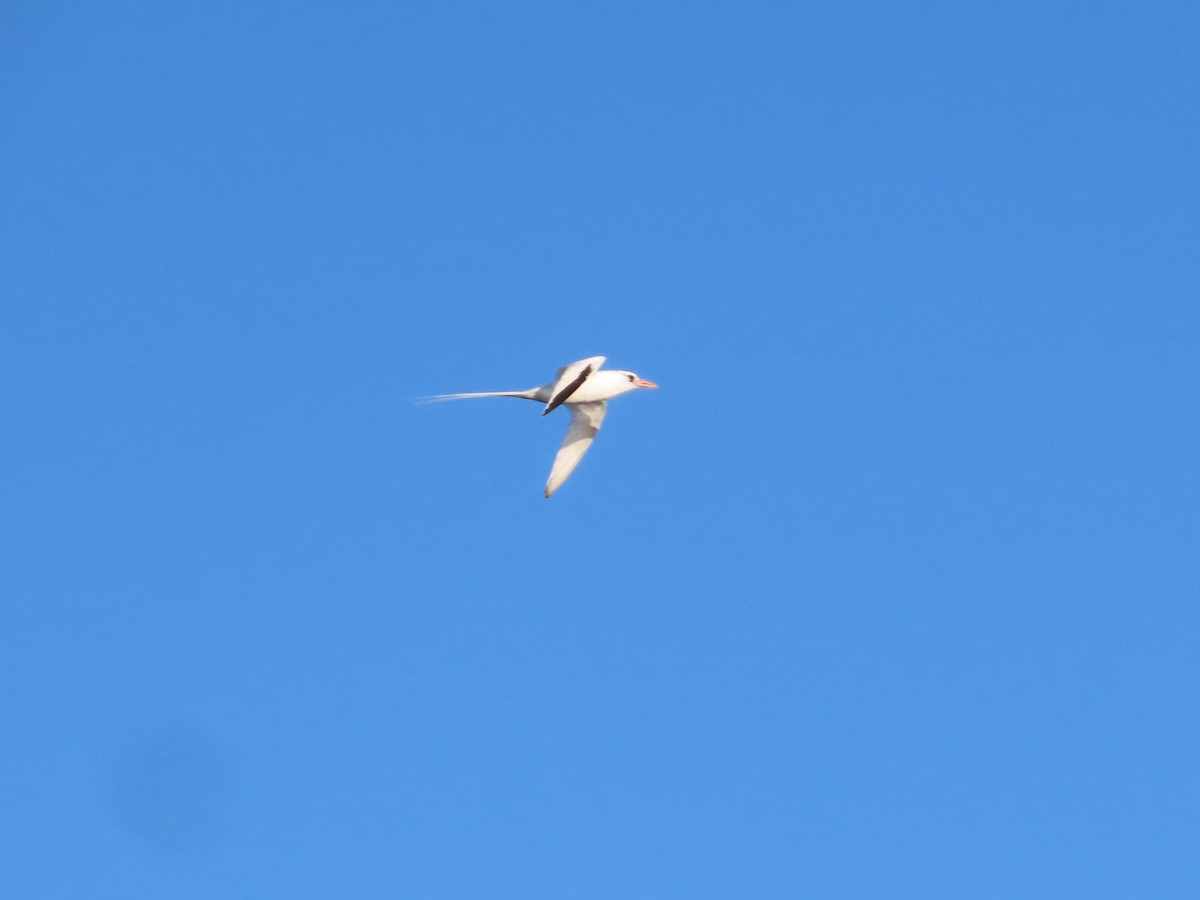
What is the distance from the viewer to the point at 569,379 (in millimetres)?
34250

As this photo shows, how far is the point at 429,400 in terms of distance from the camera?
104ft

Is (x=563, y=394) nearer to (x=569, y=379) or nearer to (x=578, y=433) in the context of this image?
(x=569, y=379)

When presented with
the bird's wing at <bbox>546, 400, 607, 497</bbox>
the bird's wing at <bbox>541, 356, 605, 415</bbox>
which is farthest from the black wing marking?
the bird's wing at <bbox>546, 400, 607, 497</bbox>

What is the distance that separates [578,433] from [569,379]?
87.8 inches

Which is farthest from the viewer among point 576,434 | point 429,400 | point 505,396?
point 576,434

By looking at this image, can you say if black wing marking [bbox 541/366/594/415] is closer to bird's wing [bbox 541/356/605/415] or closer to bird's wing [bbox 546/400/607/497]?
bird's wing [bbox 541/356/605/415]

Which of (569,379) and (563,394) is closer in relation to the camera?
(563,394)

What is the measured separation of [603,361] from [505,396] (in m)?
2.48

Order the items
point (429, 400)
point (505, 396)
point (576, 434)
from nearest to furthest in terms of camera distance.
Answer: point (429, 400)
point (505, 396)
point (576, 434)

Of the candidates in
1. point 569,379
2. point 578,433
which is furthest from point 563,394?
point 578,433

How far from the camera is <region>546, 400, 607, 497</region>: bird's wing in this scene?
3578 cm

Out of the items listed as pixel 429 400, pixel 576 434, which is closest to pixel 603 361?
pixel 576 434

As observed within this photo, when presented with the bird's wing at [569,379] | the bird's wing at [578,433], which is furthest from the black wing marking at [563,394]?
the bird's wing at [578,433]

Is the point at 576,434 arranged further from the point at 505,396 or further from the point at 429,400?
the point at 429,400
